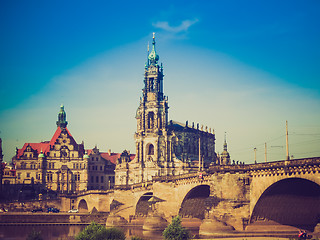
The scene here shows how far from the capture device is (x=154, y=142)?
142500 millimetres

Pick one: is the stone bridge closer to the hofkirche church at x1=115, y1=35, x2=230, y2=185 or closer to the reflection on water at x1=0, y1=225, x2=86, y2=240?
the reflection on water at x1=0, y1=225, x2=86, y2=240

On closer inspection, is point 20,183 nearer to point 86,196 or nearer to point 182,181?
point 86,196

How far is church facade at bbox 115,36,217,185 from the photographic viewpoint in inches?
5546

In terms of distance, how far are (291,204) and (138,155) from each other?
77812 millimetres

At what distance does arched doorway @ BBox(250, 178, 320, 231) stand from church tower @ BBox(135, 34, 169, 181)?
6931cm

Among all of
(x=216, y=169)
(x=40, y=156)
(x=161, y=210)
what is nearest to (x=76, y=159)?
(x=40, y=156)

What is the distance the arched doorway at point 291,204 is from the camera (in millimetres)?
67688

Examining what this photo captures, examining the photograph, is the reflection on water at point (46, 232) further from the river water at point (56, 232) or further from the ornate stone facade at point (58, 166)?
the ornate stone facade at point (58, 166)

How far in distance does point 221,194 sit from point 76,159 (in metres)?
87.8

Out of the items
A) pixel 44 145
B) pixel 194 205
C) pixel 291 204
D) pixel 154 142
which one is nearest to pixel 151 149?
pixel 154 142

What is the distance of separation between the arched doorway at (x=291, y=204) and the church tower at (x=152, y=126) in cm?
6931

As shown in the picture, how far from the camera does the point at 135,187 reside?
112m

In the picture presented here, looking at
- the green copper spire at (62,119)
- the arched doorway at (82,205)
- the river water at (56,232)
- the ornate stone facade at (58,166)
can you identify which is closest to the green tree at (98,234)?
the river water at (56,232)

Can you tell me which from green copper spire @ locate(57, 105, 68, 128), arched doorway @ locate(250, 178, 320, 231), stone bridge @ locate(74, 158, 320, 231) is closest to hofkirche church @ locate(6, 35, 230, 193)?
green copper spire @ locate(57, 105, 68, 128)
